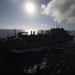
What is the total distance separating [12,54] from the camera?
30.9 metres

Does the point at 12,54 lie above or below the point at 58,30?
below

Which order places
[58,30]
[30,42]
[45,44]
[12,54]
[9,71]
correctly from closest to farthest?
[9,71]
[12,54]
[30,42]
[45,44]
[58,30]

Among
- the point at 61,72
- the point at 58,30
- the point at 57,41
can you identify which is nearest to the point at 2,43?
the point at 61,72

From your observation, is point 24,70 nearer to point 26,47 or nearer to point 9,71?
point 9,71

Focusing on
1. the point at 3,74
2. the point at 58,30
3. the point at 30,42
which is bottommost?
the point at 3,74

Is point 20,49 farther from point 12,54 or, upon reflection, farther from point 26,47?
point 12,54

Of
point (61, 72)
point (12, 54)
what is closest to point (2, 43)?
point (12, 54)

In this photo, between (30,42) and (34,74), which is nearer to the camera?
(34,74)

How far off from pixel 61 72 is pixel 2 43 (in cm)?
2268

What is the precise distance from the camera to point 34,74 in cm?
1777

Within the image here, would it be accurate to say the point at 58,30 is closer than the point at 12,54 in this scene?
No

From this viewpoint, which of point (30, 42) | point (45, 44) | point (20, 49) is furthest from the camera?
point (45, 44)

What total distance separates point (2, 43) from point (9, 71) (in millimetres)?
16220

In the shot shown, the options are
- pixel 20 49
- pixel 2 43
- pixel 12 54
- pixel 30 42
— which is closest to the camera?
pixel 12 54
